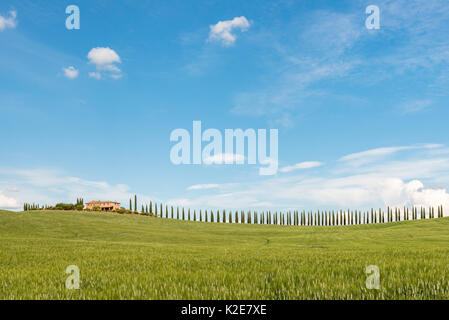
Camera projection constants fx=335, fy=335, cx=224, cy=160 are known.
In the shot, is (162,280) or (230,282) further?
(162,280)

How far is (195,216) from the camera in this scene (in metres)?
116

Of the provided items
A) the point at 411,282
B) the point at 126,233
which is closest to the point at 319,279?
the point at 411,282

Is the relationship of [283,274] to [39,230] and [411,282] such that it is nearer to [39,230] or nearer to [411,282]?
[411,282]

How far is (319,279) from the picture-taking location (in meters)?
7.00
